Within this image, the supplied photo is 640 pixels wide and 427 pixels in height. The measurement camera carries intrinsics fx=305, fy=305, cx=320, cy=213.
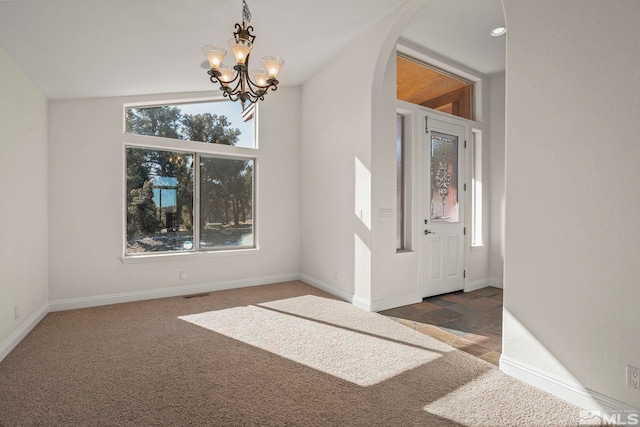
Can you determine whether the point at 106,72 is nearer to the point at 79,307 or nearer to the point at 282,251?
the point at 79,307

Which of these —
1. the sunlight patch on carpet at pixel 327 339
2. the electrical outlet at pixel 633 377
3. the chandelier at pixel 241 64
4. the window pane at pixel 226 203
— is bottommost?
the sunlight patch on carpet at pixel 327 339

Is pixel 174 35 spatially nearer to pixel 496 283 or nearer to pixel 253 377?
pixel 253 377

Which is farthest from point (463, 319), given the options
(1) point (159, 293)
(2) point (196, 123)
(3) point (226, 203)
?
(2) point (196, 123)

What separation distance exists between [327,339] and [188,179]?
3.11m

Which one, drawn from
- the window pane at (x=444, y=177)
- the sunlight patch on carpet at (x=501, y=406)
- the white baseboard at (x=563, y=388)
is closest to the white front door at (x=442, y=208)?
the window pane at (x=444, y=177)

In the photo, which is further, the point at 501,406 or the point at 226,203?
the point at 226,203

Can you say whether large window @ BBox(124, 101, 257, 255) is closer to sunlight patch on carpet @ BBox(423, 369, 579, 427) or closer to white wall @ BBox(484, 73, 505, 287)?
sunlight patch on carpet @ BBox(423, 369, 579, 427)

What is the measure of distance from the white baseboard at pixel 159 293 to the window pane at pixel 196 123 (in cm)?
216

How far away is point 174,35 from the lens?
2.90 metres

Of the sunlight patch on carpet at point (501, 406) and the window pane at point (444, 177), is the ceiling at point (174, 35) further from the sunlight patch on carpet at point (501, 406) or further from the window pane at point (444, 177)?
the sunlight patch on carpet at point (501, 406)

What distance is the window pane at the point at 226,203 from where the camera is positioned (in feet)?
15.4

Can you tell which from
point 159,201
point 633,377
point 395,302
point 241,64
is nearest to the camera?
point 633,377

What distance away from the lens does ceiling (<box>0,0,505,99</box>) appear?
7.80ft

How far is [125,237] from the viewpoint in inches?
160
